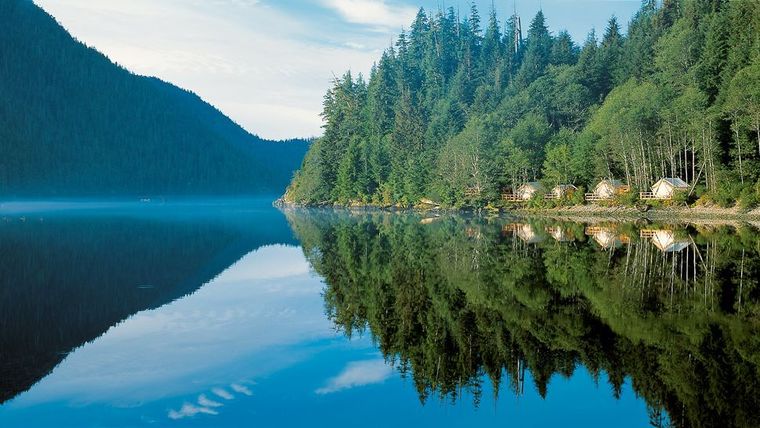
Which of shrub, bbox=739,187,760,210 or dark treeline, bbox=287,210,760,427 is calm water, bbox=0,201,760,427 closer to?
dark treeline, bbox=287,210,760,427

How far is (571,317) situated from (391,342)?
17.9 ft

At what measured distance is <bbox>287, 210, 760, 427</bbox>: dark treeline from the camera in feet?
41.0

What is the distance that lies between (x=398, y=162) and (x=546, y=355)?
107161mm

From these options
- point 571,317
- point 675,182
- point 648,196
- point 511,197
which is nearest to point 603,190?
point 648,196

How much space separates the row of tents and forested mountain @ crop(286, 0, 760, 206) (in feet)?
4.66

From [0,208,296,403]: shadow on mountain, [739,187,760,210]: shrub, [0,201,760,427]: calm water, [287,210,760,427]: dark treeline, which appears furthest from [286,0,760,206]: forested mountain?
[0,208,296,403]: shadow on mountain

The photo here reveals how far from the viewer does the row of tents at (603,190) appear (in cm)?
7162

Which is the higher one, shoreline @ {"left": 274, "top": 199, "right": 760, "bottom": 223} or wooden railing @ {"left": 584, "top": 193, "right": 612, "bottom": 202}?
wooden railing @ {"left": 584, "top": 193, "right": 612, "bottom": 202}

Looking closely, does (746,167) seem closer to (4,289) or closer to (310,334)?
(310,334)

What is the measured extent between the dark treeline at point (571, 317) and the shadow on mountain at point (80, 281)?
6906mm

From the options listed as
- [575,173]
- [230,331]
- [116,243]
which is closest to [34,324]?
[230,331]

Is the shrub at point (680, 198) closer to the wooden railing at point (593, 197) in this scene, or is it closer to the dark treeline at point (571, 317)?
the wooden railing at point (593, 197)

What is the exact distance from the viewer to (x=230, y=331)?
60.1ft

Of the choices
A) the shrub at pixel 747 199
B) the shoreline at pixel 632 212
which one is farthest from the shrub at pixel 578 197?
the shrub at pixel 747 199
